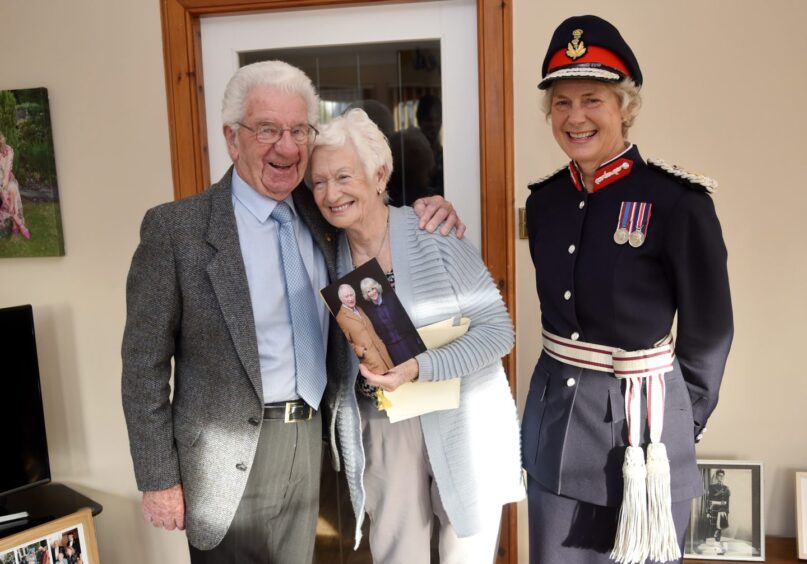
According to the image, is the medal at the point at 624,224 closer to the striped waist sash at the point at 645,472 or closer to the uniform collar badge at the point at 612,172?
the uniform collar badge at the point at 612,172

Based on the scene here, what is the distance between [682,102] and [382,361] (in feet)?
4.08

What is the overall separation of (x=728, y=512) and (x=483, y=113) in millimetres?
1431

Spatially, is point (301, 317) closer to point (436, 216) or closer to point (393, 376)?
point (393, 376)

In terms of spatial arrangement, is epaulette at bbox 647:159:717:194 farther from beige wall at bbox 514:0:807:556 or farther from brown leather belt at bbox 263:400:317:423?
brown leather belt at bbox 263:400:317:423

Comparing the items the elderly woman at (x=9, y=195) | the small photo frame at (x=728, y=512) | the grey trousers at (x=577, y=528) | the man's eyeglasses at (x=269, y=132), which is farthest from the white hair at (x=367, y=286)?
the elderly woman at (x=9, y=195)

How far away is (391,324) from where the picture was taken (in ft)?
4.20

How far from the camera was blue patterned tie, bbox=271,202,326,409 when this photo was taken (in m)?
1.34

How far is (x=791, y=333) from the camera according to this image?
1.89 m

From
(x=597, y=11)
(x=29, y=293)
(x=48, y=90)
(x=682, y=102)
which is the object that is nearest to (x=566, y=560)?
(x=682, y=102)

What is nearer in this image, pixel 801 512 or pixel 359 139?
pixel 359 139

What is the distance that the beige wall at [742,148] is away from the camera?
1.81 metres

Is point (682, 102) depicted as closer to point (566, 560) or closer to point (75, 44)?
point (566, 560)

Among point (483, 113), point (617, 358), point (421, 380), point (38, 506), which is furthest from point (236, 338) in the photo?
point (38, 506)

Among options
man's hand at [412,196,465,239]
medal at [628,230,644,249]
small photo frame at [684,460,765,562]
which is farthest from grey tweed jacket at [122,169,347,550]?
small photo frame at [684,460,765,562]
